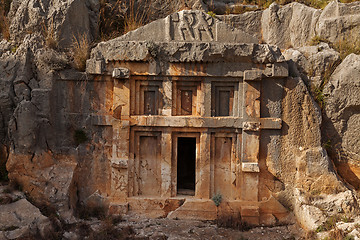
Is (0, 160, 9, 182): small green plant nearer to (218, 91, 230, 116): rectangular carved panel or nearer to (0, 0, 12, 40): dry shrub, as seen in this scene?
(0, 0, 12, 40): dry shrub

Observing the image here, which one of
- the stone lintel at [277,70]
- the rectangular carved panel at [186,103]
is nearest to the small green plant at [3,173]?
the rectangular carved panel at [186,103]

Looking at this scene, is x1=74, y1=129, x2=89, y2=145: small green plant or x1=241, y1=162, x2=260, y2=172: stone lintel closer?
x1=241, y1=162, x2=260, y2=172: stone lintel

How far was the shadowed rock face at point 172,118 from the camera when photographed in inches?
239

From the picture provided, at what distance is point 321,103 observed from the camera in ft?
20.7

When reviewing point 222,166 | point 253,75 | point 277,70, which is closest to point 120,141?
point 222,166

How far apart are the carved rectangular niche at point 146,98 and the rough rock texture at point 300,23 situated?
10.3 ft

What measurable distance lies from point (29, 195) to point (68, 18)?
355 cm

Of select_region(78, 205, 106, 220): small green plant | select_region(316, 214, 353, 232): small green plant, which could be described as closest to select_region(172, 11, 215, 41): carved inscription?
select_region(78, 205, 106, 220): small green plant

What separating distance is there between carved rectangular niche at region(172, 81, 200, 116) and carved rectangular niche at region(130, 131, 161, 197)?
0.63 meters

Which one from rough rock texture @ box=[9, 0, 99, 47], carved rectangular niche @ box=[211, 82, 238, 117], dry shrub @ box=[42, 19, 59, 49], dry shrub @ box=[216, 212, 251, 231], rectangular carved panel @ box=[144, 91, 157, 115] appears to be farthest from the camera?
rough rock texture @ box=[9, 0, 99, 47]

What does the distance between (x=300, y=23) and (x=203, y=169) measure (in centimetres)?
415

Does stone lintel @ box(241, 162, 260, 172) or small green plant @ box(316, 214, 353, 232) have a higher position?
stone lintel @ box(241, 162, 260, 172)

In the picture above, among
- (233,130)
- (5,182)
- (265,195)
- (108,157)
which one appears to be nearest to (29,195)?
(5,182)

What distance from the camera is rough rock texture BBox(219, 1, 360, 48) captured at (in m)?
7.05
